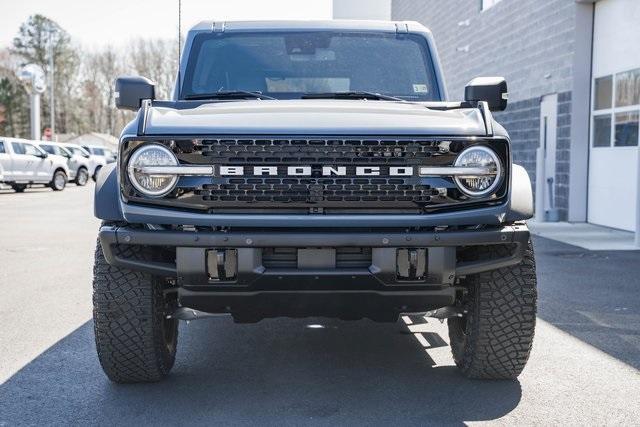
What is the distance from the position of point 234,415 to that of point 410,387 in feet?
3.36

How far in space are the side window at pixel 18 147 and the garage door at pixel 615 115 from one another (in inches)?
720

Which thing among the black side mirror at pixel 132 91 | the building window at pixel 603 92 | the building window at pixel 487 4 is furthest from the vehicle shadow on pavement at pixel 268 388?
the building window at pixel 487 4

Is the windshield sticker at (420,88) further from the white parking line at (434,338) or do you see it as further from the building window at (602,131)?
the building window at (602,131)

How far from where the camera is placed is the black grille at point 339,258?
3.93 m

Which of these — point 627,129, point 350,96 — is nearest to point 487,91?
point 350,96

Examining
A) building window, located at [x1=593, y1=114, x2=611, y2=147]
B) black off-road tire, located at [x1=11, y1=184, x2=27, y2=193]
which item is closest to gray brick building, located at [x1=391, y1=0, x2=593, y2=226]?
building window, located at [x1=593, y1=114, x2=611, y2=147]

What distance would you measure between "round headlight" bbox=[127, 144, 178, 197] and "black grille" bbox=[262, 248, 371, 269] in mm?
576

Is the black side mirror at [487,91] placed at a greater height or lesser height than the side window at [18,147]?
greater

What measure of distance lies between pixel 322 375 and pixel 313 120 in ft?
5.07

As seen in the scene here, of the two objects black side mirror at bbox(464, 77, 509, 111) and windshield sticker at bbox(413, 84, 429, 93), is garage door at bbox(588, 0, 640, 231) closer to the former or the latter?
windshield sticker at bbox(413, 84, 429, 93)

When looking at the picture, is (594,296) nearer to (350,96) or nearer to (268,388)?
(350,96)

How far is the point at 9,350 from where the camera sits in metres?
5.50

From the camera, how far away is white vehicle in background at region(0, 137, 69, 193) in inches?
1042

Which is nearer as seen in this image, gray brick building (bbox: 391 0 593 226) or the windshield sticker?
the windshield sticker
